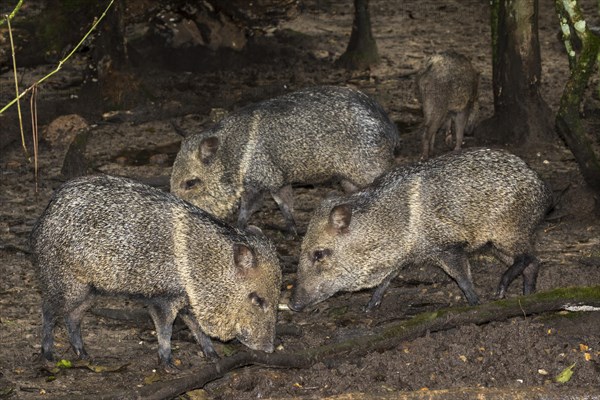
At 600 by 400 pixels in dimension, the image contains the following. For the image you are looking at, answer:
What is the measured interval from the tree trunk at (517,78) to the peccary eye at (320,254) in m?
3.80

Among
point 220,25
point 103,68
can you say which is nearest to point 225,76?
point 220,25

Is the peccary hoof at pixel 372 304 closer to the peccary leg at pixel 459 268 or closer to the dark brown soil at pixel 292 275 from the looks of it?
the dark brown soil at pixel 292 275

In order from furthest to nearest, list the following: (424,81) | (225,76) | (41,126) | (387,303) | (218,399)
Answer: (225,76) < (41,126) < (424,81) < (387,303) < (218,399)

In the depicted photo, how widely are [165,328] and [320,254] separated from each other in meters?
1.02

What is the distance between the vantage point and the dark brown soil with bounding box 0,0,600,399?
5.66m

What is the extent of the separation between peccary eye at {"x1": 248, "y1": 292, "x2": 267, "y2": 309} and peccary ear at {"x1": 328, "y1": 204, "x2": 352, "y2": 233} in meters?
0.71

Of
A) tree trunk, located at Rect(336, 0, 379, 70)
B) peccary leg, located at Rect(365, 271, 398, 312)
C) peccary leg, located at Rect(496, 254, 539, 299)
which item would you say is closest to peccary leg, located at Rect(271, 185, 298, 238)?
peccary leg, located at Rect(365, 271, 398, 312)

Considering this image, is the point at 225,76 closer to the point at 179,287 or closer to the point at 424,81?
the point at 424,81

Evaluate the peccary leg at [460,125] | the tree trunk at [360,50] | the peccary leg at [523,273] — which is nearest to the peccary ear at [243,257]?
the peccary leg at [523,273]

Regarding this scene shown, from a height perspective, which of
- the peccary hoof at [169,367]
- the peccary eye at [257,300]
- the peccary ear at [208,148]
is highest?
A: the peccary ear at [208,148]

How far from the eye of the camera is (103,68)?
10.8 metres

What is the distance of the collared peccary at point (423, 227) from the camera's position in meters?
6.39

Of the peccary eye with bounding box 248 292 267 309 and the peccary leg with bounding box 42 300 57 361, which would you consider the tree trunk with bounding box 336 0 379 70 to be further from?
the peccary leg with bounding box 42 300 57 361

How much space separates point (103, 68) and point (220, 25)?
1932 mm
